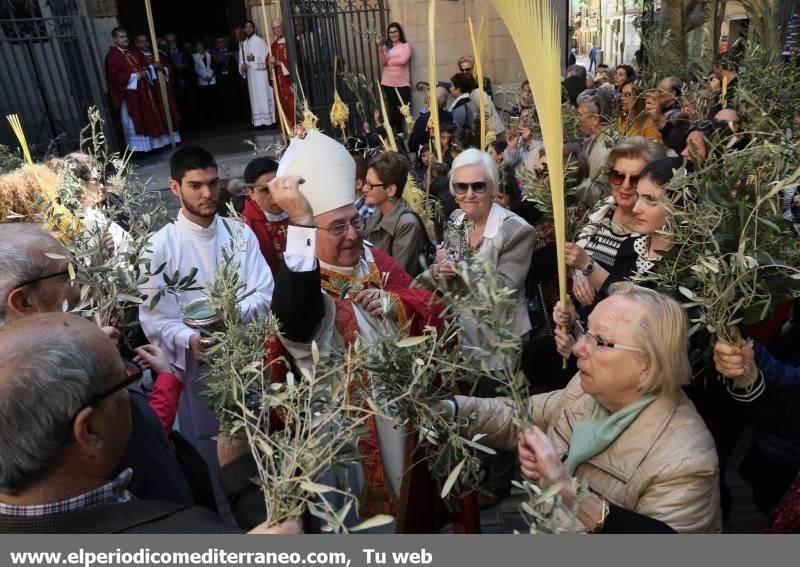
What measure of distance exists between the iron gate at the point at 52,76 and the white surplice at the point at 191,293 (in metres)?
5.34

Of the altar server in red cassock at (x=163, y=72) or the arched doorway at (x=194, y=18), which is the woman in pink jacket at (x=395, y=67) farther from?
the arched doorway at (x=194, y=18)

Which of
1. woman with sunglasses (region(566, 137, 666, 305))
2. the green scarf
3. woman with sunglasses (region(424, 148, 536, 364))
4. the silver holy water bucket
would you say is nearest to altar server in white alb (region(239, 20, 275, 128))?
woman with sunglasses (region(424, 148, 536, 364))

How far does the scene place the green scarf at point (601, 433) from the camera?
1.78m

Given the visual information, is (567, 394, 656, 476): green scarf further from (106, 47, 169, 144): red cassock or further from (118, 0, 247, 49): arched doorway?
(118, 0, 247, 49): arched doorway

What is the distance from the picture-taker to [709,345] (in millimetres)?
2041

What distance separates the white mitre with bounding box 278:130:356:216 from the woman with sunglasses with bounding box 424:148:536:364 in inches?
35.2

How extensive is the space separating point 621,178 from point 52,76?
7.82 m

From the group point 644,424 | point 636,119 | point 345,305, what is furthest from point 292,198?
point 636,119

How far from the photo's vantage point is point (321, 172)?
7.62ft

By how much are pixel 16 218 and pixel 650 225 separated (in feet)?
9.76

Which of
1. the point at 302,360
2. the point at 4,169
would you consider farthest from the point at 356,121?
the point at 302,360

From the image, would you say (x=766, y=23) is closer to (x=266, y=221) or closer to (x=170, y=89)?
(x=266, y=221)

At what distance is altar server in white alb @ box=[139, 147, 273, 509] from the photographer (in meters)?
3.20

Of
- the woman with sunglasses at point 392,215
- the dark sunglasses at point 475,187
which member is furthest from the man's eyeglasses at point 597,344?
the woman with sunglasses at point 392,215
